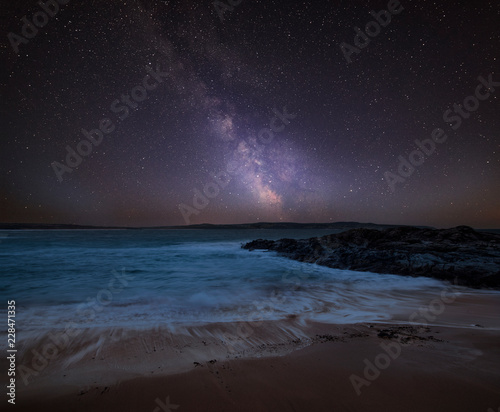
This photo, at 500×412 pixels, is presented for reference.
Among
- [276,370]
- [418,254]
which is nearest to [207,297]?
[276,370]

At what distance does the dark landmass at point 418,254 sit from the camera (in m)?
8.25

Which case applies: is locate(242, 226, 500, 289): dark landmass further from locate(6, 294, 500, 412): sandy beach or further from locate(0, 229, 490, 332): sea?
locate(6, 294, 500, 412): sandy beach

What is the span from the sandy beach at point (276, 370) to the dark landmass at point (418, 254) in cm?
527

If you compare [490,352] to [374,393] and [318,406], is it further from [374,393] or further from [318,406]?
[318,406]

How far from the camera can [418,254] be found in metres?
10.5

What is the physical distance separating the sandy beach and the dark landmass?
5269 mm

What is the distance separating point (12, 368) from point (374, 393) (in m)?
3.82

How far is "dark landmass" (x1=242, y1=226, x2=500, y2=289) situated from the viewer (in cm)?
825

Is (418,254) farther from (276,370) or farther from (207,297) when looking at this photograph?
(276,370)

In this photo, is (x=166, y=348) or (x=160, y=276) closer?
(x=166, y=348)

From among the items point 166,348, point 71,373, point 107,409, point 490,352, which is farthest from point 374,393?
point 71,373

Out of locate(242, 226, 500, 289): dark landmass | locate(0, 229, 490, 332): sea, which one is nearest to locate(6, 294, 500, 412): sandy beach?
locate(0, 229, 490, 332): sea

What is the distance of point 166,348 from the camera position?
3320 millimetres

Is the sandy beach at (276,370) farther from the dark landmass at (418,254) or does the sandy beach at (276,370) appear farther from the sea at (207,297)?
the dark landmass at (418,254)
